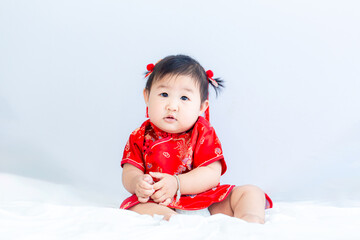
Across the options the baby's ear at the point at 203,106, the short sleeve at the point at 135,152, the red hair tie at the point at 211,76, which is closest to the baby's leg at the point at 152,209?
the short sleeve at the point at 135,152

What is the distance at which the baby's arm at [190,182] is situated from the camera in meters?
1.65

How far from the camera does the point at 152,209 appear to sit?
5.31 ft

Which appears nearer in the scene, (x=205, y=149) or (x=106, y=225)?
(x=106, y=225)

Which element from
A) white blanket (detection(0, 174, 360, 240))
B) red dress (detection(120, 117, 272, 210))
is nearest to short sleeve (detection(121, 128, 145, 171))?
red dress (detection(120, 117, 272, 210))

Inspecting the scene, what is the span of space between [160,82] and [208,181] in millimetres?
384

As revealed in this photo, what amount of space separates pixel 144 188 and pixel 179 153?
218mm

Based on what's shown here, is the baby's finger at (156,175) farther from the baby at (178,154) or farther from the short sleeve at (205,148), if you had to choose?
the short sleeve at (205,148)

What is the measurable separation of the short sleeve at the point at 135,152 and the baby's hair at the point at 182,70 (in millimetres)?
181

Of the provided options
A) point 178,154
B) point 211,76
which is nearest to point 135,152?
point 178,154

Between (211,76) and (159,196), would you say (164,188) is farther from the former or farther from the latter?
(211,76)

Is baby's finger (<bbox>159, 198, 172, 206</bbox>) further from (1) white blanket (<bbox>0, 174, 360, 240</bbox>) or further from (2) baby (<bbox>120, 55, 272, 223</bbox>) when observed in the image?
(1) white blanket (<bbox>0, 174, 360, 240</bbox>)

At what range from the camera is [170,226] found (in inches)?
51.0

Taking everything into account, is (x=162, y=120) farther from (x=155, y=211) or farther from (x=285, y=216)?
(x=285, y=216)

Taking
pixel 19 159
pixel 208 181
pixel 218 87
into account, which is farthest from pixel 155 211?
pixel 19 159
